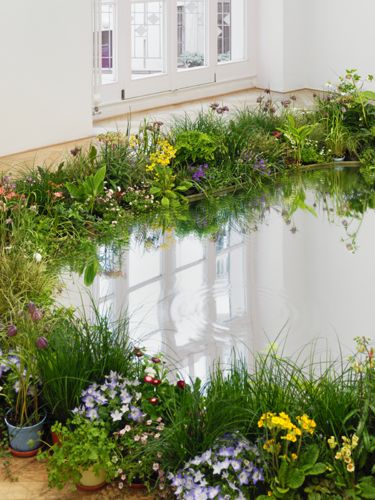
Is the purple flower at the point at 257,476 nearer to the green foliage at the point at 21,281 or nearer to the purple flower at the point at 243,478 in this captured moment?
the purple flower at the point at 243,478

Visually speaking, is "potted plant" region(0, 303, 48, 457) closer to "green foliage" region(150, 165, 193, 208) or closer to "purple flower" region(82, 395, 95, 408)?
"purple flower" region(82, 395, 95, 408)

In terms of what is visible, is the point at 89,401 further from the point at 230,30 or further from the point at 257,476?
the point at 230,30

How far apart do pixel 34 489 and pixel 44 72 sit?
515 cm

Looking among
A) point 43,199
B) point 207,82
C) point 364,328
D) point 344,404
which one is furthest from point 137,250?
point 207,82

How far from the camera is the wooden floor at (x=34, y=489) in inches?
119

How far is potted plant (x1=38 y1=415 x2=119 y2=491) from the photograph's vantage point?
9.78 feet

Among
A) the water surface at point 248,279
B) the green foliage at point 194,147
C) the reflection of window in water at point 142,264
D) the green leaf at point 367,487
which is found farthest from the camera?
the green foliage at point 194,147

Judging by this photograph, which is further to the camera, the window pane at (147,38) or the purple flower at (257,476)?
the window pane at (147,38)

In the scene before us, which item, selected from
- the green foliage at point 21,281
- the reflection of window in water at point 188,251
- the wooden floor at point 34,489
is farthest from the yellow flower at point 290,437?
the reflection of window in water at point 188,251

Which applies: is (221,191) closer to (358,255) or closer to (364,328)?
(358,255)

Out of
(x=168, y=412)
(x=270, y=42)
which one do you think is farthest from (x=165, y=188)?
(x=270, y=42)

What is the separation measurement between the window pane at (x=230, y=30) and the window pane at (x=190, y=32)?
10.5 inches

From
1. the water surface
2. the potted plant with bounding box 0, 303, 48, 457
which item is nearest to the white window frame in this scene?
the water surface

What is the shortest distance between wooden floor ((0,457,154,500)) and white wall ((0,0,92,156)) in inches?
181
